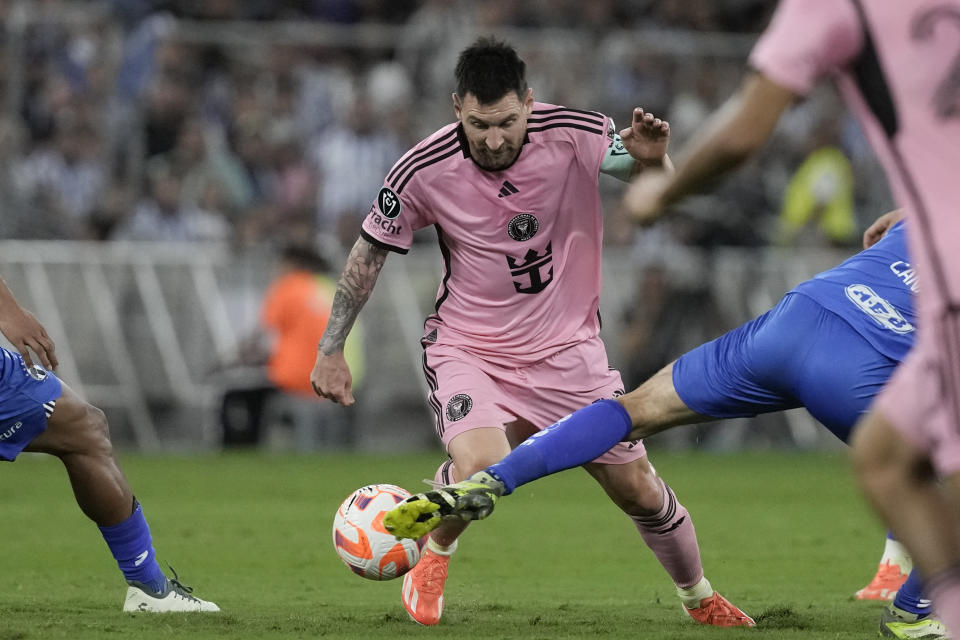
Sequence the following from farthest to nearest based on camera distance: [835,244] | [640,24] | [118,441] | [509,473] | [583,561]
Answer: [640,24], [835,244], [118,441], [583,561], [509,473]

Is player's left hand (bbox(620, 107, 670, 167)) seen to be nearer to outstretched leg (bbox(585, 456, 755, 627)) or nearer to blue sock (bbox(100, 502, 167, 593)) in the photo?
outstretched leg (bbox(585, 456, 755, 627))

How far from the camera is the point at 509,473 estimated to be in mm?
5648

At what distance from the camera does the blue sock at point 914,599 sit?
20.2 feet

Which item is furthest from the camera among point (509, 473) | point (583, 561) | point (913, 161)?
point (583, 561)

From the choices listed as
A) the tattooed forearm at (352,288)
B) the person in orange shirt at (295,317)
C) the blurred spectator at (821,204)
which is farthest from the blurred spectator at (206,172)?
the tattooed forearm at (352,288)

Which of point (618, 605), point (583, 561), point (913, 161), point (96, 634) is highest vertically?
point (913, 161)

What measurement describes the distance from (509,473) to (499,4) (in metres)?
14.4

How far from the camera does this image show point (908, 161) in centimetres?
404

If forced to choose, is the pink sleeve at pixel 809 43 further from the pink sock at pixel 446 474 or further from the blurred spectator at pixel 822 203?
the blurred spectator at pixel 822 203

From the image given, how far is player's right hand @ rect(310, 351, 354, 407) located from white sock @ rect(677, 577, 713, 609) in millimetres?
1713

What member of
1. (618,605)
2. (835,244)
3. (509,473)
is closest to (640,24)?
(835,244)

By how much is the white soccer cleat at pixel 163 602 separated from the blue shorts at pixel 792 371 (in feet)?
8.36

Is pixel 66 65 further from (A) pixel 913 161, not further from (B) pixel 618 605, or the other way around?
(A) pixel 913 161

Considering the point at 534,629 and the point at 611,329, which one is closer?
the point at 534,629
